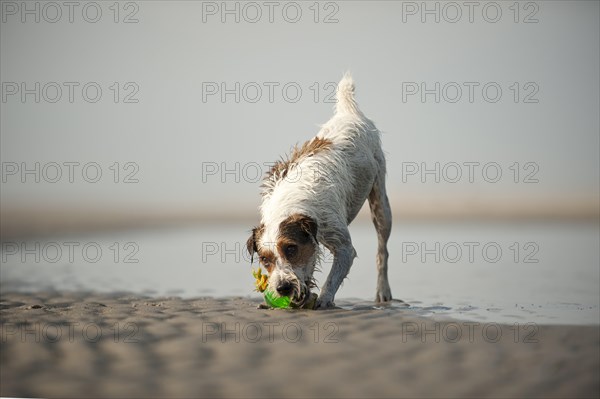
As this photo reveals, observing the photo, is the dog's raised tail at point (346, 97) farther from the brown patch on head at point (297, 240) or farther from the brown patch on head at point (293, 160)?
the brown patch on head at point (297, 240)

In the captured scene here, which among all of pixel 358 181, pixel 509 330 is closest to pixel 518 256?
pixel 358 181

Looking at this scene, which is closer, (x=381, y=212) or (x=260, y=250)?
(x=260, y=250)

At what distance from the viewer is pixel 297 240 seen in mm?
6902

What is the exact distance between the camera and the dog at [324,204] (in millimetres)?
6863

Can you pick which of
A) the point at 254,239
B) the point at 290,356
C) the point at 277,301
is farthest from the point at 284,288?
the point at 290,356

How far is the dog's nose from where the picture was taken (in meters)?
6.66

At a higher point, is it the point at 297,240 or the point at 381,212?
the point at 381,212

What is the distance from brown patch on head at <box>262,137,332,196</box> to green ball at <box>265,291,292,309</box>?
1.66 meters

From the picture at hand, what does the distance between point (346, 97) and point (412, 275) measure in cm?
375

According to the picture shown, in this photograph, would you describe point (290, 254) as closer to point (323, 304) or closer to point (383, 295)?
point (323, 304)

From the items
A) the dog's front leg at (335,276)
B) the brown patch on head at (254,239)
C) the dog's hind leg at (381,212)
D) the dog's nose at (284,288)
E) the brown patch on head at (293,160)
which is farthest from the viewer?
the dog's hind leg at (381,212)

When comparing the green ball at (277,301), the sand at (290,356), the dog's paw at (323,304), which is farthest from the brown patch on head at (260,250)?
the sand at (290,356)

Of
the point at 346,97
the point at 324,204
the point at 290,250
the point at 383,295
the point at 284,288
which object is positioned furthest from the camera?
the point at 346,97

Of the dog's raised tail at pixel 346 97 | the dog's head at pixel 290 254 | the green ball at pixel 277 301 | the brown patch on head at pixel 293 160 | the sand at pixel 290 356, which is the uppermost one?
the dog's raised tail at pixel 346 97
